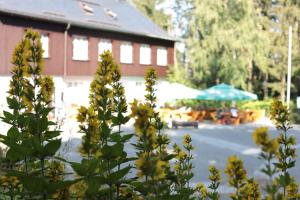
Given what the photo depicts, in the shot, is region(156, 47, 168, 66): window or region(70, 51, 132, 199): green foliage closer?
region(70, 51, 132, 199): green foliage

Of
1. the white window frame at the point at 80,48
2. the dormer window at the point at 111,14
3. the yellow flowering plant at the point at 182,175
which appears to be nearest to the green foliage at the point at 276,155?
the yellow flowering plant at the point at 182,175

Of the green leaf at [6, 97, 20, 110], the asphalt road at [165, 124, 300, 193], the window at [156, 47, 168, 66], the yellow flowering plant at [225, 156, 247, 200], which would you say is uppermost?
the window at [156, 47, 168, 66]

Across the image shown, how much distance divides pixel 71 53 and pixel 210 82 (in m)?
11.4

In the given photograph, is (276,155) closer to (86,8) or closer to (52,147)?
(52,147)

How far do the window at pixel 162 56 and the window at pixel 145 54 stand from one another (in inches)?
43.4

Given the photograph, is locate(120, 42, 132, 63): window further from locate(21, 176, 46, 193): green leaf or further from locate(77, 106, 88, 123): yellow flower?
locate(21, 176, 46, 193): green leaf

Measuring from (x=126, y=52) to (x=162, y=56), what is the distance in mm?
3956

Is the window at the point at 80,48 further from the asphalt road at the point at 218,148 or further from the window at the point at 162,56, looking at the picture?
the asphalt road at the point at 218,148

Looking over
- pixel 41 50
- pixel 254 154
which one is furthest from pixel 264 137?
pixel 254 154

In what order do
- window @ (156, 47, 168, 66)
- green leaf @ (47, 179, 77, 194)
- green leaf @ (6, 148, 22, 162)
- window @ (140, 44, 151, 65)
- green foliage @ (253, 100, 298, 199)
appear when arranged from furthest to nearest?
1. window @ (156, 47, 168, 66)
2. window @ (140, 44, 151, 65)
3. green leaf @ (6, 148, 22, 162)
4. green leaf @ (47, 179, 77, 194)
5. green foliage @ (253, 100, 298, 199)

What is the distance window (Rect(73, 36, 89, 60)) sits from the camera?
1220 inches

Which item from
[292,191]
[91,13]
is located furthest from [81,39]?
[292,191]

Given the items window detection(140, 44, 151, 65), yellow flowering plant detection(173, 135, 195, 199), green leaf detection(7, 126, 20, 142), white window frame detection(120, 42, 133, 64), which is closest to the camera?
yellow flowering plant detection(173, 135, 195, 199)

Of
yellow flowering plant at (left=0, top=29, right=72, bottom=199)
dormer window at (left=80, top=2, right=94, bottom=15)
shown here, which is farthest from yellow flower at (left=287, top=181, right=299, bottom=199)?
dormer window at (left=80, top=2, right=94, bottom=15)
